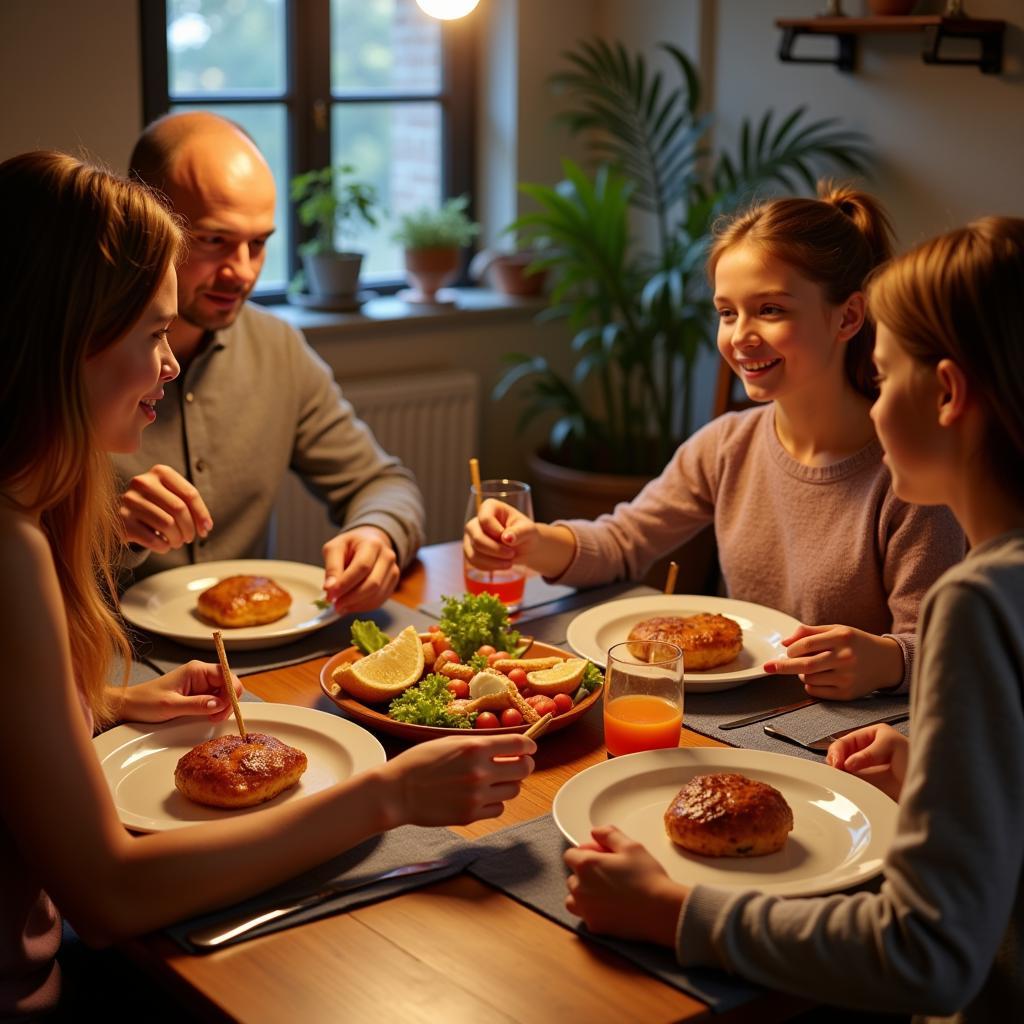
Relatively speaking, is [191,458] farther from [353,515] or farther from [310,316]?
[310,316]

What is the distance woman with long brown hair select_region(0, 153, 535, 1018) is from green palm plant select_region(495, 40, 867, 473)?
93.3 inches

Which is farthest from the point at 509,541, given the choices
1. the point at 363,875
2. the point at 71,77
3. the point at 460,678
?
the point at 71,77

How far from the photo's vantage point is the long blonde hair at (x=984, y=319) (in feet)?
3.66

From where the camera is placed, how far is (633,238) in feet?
13.8

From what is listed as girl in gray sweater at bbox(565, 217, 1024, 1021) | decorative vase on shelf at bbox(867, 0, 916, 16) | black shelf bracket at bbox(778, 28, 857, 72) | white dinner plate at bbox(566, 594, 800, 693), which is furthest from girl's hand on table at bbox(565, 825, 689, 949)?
black shelf bracket at bbox(778, 28, 857, 72)

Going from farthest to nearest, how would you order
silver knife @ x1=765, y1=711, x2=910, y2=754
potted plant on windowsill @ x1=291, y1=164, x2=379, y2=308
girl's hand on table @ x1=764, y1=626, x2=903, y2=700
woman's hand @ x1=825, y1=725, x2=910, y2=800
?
potted plant on windowsill @ x1=291, y1=164, x2=379, y2=308
girl's hand on table @ x1=764, y1=626, x2=903, y2=700
silver knife @ x1=765, y1=711, x2=910, y2=754
woman's hand @ x1=825, y1=725, x2=910, y2=800

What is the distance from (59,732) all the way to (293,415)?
4.43 ft

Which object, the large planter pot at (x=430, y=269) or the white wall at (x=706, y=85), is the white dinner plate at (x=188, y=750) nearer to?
the white wall at (x=706, y=85)

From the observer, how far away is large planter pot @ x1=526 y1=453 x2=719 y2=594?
12.1ft

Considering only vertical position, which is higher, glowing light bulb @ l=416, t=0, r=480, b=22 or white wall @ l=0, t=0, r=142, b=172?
glowing light bulb @ l=416, t=0, r=480, b=22

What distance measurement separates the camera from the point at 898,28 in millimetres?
3186

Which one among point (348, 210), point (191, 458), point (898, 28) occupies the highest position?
point (898, 28)

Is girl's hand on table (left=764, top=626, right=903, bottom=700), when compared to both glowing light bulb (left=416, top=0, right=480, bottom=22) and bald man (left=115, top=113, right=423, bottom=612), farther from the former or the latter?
glowing light bulb (left=416, top=0, right=480, bottom=22)

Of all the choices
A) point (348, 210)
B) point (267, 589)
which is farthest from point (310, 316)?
point (267, 589)
